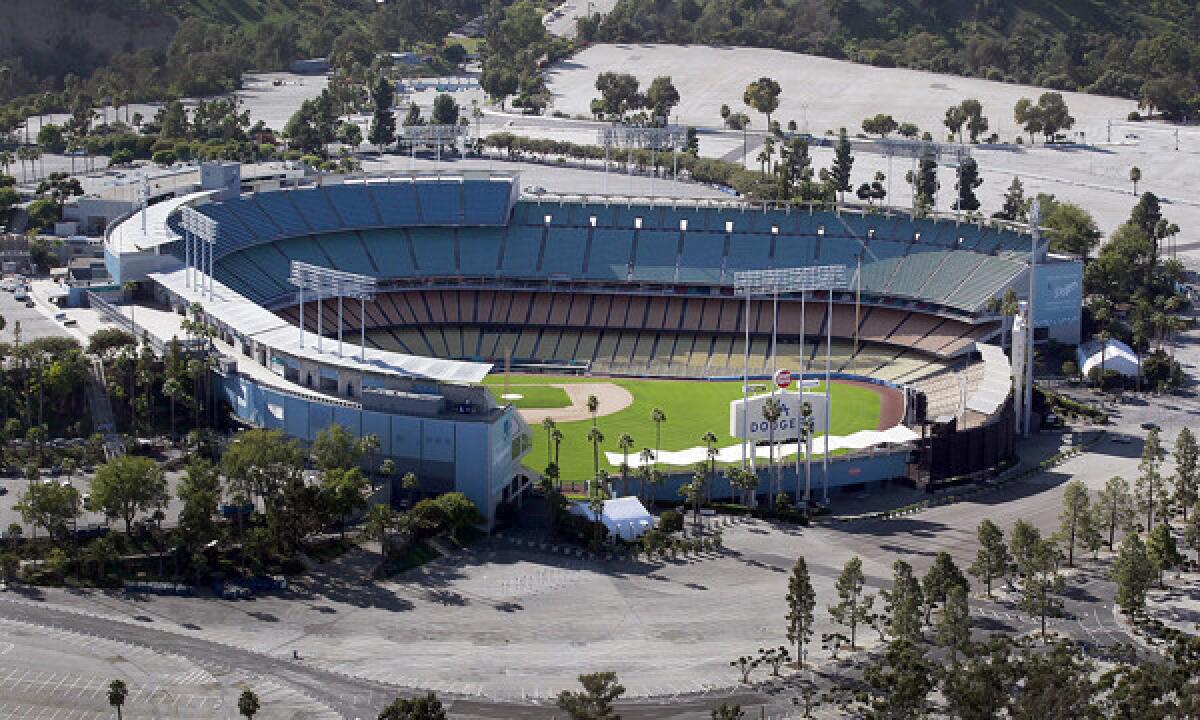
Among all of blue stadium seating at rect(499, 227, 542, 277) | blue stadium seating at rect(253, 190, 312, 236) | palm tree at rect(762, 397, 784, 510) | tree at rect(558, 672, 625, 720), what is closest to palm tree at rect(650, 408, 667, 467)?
palm tree at rect(762, 397, 784, 510)

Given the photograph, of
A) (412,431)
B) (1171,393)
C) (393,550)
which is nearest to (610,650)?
(393,550)

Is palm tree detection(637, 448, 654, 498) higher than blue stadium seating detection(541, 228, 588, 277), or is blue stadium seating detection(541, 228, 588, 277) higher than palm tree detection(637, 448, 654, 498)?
blue stadium seating detection(541, 228, 588, 277)

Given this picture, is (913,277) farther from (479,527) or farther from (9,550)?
(9,550)

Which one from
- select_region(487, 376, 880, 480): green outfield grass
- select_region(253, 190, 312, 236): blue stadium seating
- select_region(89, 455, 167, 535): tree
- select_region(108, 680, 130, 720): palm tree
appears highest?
select_region(253, 190, 312, 236): blue stadium seating

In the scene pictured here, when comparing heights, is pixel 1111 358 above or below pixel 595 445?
above

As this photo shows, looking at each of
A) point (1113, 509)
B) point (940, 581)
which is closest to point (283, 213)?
point (1113, 509)

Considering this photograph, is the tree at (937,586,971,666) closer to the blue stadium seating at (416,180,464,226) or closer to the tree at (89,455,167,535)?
the tree at (89,455,167,535)

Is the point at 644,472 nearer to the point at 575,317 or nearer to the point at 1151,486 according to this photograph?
the point at 1151,486
